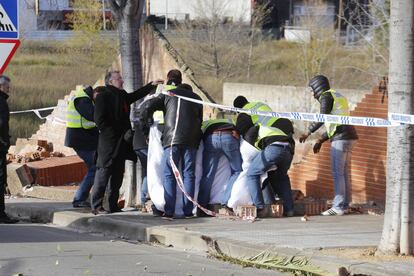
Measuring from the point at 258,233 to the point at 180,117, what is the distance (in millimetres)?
2002

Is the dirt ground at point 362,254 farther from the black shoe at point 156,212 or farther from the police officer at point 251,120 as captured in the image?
the black shoe at point 156,212

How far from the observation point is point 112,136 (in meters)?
12.7

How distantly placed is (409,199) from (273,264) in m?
1.44

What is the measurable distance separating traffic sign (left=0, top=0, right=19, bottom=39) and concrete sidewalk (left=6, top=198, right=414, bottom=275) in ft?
8.85

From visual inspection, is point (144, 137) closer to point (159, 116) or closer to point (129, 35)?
point (159, 116)

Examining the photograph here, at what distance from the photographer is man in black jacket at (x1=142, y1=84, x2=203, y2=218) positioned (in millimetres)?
12078

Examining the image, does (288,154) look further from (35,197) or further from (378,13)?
(378,13)

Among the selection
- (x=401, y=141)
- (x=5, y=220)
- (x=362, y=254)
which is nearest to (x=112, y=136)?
(x=5, y=220)

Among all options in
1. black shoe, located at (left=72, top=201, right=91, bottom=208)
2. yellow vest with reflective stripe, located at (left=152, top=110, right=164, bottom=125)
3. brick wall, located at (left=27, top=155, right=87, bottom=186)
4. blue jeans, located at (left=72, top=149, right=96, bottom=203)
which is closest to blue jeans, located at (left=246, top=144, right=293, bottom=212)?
yellow vest with reflective stripe, located at (left=152, top=110, right=164, bottom=125)

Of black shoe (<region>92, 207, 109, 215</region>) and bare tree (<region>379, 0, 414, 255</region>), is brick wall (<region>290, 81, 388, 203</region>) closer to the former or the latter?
black shoe (<region>92, 207, 109, 215</region>)

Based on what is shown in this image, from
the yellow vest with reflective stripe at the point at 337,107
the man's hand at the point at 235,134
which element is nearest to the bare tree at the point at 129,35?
the man's hand at the point at 235,134

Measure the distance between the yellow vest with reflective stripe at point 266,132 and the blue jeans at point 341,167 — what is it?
0.78 m

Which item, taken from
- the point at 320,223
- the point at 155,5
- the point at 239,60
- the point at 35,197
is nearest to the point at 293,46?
the point at 239,60

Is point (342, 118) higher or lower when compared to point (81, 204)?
higher
